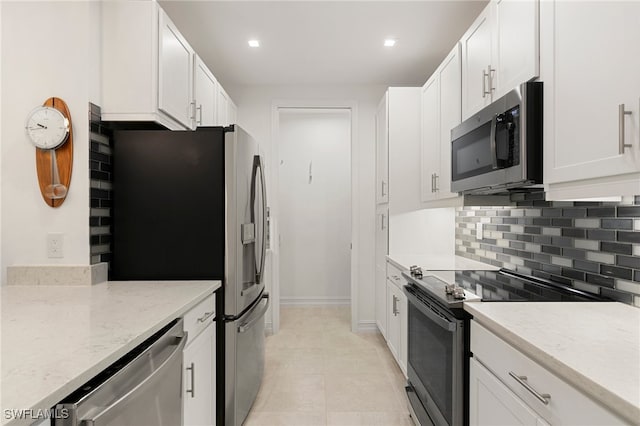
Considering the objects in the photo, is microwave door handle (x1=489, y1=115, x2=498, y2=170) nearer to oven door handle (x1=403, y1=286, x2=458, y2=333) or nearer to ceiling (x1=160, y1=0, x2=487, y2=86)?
oven door handle (x1=403, y1=286, x2=458, y2=333)

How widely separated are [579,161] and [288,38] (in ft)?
7.54

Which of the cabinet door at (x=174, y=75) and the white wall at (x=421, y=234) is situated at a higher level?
the cabinet door at (x=174, y=75)

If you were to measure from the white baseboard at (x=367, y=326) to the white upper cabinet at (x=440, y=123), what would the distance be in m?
1.63

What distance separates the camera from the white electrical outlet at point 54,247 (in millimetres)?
1791

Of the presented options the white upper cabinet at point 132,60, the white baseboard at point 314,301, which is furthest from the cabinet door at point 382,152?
the white upper cabinet at point 132,60

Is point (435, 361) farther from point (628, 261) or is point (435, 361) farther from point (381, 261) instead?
point (381, 261)

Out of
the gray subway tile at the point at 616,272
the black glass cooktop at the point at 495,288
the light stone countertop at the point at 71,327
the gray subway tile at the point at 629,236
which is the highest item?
the gray subway tile at the point at 629,236

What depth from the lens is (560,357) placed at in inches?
34.5

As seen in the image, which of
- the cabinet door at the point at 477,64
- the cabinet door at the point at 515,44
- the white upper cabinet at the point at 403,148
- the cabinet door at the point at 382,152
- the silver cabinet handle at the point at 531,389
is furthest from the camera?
the cabinet door at the point at 382,152

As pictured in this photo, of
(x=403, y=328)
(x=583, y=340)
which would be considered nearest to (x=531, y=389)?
(x=583, y=340)

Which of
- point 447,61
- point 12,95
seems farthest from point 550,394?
point 12,95

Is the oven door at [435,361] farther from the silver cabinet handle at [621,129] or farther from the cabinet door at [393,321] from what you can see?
the silver cabinet handle at [621,129]

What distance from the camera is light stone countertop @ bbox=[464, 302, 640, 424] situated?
0.75 meters

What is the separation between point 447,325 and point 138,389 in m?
1.17
